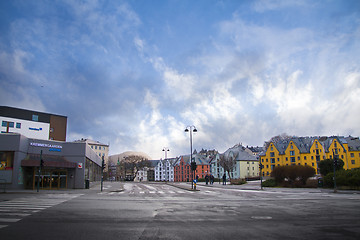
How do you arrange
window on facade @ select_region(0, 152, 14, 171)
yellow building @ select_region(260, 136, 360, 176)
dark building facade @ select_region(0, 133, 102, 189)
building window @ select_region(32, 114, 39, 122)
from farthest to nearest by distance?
building window @ select_region(32, 114, 39, 122) → yellow building @ select_region(260, 136, 360, 176) → dark building facade @ select_region(0, 133, 102, 189) → window on facade @ select_region(0, 152, 14, 171)

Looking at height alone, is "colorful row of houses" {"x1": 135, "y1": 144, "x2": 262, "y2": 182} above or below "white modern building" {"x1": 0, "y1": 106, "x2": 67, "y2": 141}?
below

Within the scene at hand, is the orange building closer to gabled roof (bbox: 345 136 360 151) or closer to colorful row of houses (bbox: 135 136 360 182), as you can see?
colorful row of houses (bbox: 135 136 360 182)

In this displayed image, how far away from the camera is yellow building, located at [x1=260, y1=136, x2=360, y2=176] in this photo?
75.3 meters

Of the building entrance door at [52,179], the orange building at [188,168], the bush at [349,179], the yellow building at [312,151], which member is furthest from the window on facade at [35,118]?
A: the bush at [349,179]

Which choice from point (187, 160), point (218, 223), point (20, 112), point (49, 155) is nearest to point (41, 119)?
point (20, 112)

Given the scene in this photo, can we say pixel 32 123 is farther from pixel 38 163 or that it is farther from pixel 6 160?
pixel 38 163

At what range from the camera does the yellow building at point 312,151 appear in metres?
75.3

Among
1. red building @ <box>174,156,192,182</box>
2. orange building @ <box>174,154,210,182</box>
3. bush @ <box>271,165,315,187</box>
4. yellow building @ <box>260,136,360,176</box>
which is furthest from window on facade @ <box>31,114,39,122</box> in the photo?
red building @ <box>174,156,192,182</box>

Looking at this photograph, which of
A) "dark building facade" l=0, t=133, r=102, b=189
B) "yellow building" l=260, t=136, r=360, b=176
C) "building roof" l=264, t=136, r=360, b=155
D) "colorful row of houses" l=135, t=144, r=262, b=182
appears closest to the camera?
"dark building facade" l=0, t=133, r=102, b=189

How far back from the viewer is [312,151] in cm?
8206

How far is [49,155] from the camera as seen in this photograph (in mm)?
32625

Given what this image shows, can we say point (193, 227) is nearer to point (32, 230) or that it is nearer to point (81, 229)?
point (81, 229)

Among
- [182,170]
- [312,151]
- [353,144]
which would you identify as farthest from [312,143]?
[182,170]

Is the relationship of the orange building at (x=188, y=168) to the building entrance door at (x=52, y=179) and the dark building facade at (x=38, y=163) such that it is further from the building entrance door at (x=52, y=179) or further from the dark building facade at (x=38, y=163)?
the building entrance door at (x=52, y=179)
